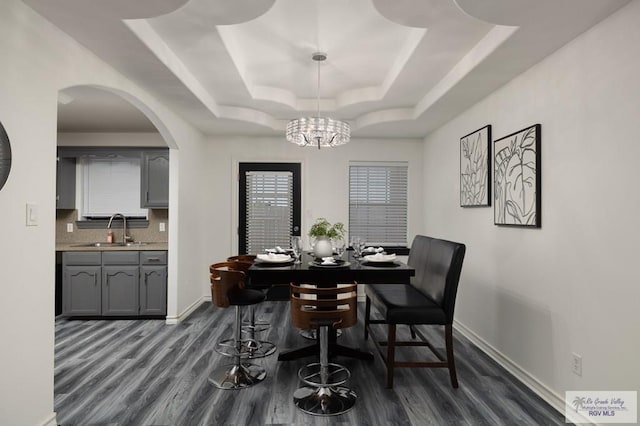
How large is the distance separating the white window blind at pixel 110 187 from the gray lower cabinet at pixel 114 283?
0.97 m

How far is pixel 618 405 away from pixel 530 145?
174 centimetres

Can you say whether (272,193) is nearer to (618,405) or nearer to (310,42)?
(310,42)

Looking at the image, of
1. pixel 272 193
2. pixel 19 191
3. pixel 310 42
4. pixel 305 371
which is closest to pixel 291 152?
pixel 272 193

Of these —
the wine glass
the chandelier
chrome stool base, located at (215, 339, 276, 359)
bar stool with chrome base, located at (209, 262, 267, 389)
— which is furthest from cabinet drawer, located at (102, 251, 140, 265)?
the wine glass

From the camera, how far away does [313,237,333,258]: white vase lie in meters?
3.01

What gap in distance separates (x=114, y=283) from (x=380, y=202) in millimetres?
3733

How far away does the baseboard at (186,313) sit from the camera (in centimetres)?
411

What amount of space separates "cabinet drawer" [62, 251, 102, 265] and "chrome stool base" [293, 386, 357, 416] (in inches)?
124

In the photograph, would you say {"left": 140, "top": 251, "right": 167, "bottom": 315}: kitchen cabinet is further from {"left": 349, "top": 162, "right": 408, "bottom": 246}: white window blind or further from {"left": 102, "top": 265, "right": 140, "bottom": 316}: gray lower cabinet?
{"left": 349, "top": 162, "right": 408, "bottom": 246}: white window blind

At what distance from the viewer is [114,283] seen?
425 centimetres

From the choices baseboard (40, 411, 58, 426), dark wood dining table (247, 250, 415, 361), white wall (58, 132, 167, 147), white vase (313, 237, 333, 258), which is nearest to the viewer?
baseboard (40, 411, 58, 426)

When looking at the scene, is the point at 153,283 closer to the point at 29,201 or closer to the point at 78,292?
the point at 78,292

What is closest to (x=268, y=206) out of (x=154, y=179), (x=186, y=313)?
(x=154, y=179)

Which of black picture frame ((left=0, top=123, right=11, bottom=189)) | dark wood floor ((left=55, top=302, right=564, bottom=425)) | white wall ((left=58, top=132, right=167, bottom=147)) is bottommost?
dark wood floor ((left=55, top=302, right=564, bottom=425))
